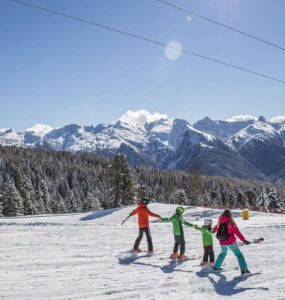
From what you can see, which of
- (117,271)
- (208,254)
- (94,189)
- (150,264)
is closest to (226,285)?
(208,254)

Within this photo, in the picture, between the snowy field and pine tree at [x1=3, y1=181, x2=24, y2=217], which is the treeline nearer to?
pine tree at [x1=3, y1=181, x2=24, y2=217]

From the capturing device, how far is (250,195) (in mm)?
114562

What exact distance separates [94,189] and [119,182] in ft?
318

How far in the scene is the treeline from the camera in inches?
2265

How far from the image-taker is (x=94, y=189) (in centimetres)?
15250

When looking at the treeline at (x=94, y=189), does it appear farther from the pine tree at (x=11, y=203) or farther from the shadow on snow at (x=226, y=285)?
the shadow on snow at (x=226, y=285)

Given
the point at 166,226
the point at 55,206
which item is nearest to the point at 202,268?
the point at 166,226

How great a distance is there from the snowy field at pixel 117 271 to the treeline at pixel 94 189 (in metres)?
29.0

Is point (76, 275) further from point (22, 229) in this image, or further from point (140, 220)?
point (22, 229)

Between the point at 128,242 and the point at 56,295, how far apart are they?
947 cm

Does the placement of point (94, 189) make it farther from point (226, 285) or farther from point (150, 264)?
point (226, 285)

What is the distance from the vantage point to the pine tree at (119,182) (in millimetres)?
56625

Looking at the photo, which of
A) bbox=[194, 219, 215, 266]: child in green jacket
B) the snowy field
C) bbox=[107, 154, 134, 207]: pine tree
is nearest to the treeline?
A: bbox=[107, 154, 134, 207]: pine tree

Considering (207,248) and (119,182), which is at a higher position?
(119,182)
